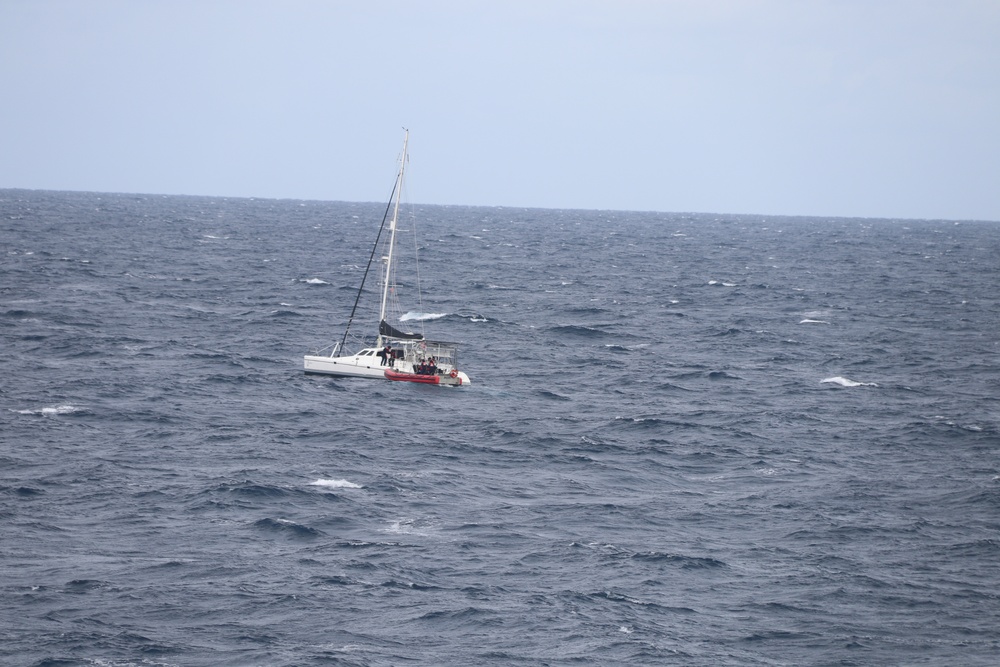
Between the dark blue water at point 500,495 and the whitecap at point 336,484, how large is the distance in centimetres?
13

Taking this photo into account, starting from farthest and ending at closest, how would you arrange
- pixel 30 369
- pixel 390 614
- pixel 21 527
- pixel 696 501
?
1. pixel 30 369
2. pixel 696 501
3. pixel 21 527
4. pixel 390 614

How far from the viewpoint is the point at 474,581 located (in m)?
34.6

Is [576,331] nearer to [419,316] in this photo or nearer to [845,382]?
[419,316]

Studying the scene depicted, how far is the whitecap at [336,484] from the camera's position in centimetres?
4381

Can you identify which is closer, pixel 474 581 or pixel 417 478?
pixel 474 581

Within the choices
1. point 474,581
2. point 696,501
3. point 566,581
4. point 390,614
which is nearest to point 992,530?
point 696,501

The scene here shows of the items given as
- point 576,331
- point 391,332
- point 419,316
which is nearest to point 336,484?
point 391,332

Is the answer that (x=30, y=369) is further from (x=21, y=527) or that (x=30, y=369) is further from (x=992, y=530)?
(x=992, y=530)

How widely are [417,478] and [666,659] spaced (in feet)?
56.6

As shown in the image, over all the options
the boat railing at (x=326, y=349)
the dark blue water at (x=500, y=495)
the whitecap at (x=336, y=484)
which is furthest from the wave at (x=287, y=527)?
the boat railing at (x=326, y=349)

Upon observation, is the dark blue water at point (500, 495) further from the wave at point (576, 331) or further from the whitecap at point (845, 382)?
the wave at point (576, 331)

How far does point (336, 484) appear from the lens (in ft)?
145

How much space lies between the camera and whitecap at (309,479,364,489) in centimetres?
4381

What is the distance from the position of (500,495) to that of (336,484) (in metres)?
6.13
